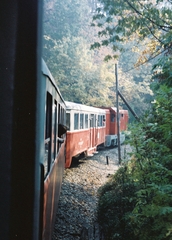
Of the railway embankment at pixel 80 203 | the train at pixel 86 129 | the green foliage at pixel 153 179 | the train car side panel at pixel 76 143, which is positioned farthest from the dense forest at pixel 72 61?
the green foliage at pixel 153 179

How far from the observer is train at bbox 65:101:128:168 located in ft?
33.3

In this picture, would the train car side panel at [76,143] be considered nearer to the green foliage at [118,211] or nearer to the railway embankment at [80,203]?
the railway embankment at [80,203]

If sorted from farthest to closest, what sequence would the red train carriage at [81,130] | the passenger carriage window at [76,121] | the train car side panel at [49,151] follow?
the passenger carriage window at [76,121] < the red train carriage at [81,130] < the train car side panel at [49,151]

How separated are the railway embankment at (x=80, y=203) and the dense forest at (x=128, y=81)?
1.06 ft

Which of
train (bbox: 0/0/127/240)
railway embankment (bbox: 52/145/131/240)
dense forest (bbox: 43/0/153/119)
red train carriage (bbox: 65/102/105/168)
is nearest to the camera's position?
train (bbox: 0/0/127/240)

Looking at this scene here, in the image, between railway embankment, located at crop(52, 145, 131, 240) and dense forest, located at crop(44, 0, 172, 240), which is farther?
railway embankment, located at crop(52, 145, 131, 240)

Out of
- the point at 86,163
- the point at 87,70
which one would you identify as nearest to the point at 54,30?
the point at 87,70

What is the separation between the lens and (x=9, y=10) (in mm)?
852

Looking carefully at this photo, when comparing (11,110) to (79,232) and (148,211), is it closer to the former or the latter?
(148,211)

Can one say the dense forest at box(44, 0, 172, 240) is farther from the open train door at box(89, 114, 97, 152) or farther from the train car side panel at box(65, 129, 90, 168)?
the open train door at box(89, 114, 97, 152)

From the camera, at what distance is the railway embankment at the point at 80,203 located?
5762mm

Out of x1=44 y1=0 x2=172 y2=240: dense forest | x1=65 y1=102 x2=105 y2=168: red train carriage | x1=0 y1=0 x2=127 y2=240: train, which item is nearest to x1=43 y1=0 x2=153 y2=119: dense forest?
x1=44 y1=0 x2=172 y2=240: dense forest

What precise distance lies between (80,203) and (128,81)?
2200cm

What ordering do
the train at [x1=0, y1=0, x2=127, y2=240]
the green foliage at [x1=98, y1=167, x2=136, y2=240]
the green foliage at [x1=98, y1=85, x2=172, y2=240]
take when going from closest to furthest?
the train at [x1=0, y1=0, x2=127, y2=240]
the green foliage at [x1=98, y1=85, x2=172, y2=240]
the green foliage at [x1=98, y1=167, x2=136, y2=240]
